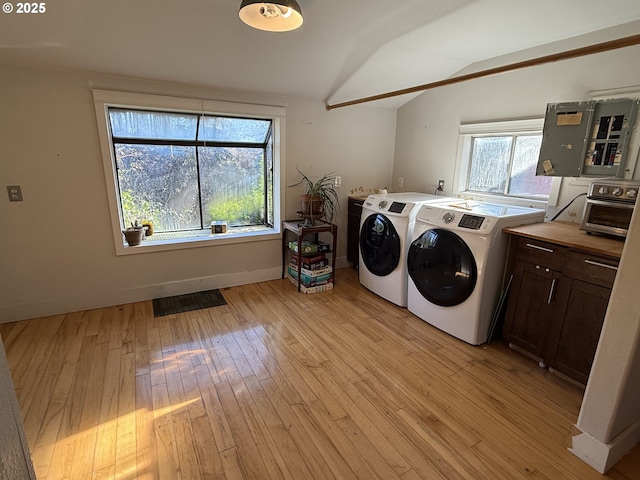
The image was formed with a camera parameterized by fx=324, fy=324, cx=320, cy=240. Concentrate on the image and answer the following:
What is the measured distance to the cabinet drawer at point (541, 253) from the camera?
6.65 feet

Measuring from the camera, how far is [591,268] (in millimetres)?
1877

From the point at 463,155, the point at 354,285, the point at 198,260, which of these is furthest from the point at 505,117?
the point at 198,260

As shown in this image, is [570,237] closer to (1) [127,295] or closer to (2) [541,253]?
(2) [541,253]

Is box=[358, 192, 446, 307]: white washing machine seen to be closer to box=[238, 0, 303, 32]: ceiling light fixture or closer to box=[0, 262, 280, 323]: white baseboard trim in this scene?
box=[0, 262, 280, 323]: white baseboard trim

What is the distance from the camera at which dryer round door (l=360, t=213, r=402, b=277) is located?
2996 mm

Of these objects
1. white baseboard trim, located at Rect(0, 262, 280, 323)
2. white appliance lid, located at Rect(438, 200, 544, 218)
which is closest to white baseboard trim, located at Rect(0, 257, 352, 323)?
white baseboard trim, located at Rect(0, 262, 280, 323)

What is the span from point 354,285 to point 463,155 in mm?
1761

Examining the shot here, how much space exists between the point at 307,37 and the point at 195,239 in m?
2.06

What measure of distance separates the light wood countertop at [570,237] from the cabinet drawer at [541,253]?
0.05 meters

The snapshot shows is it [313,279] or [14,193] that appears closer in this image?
[14,193]

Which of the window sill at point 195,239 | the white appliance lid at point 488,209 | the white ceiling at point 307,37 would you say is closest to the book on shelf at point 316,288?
the window sill at point 195,239

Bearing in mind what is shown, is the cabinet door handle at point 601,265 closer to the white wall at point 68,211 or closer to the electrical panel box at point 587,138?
the electrical panel box at point 587,138

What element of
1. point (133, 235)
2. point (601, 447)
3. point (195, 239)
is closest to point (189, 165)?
point (195, 239)

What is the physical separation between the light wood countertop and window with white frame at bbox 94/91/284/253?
2.34m
